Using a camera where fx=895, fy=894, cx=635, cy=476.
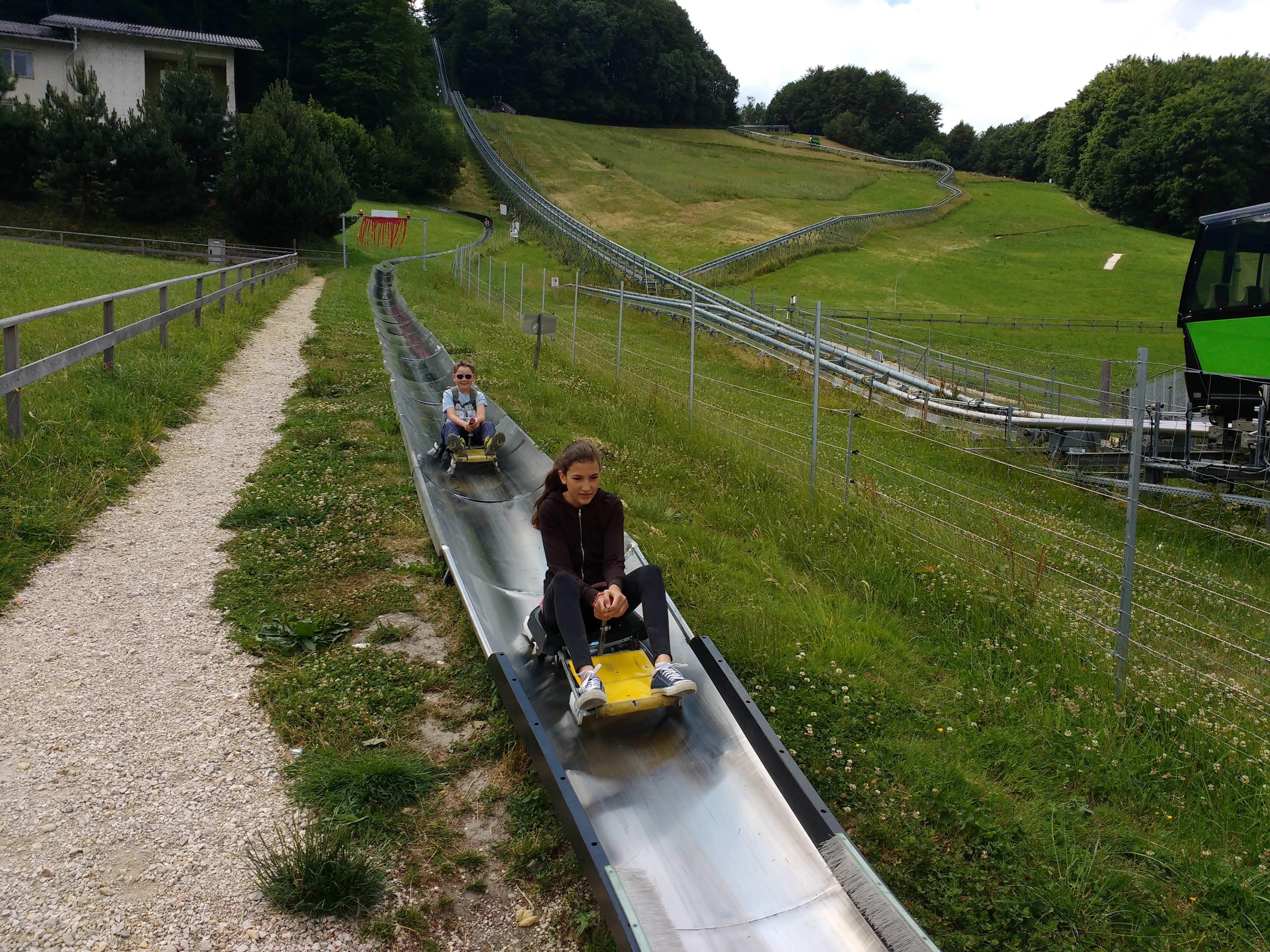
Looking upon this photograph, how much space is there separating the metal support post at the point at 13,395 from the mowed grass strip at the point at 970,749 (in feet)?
16.5

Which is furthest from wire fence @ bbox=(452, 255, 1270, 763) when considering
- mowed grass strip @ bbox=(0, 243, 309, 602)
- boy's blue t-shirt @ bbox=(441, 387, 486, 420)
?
mowed grass strip @ bbox=(0, 243, 309, 602)

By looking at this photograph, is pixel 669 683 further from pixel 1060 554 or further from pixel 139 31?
pixel 139 31

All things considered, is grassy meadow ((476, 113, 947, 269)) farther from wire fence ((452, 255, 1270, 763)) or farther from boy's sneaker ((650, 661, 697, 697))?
boy's sneaker ((650, 661, 697, 697))

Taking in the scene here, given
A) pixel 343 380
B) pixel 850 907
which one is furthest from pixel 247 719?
pixel 343 380

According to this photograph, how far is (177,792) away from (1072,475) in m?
8.03

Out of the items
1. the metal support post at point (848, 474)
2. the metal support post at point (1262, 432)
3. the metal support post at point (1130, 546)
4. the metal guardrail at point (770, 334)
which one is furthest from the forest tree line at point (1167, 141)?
the metal support post at point (1130, 546)

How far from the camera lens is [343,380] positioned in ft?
41.1

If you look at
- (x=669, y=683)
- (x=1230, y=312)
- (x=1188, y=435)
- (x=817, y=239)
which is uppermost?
(x=817, y=239)

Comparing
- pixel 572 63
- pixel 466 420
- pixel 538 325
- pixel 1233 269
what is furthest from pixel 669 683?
pixel 572 63

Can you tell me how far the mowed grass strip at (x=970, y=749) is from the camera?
3.54m

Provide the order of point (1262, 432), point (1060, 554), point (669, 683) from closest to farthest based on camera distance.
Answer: point (669, 683) < point (1060, 554) < point (1262, 432)

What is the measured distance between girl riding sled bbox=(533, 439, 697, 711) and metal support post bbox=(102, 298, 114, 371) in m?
7.12

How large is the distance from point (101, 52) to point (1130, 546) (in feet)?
177

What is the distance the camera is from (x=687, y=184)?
2608 inches
